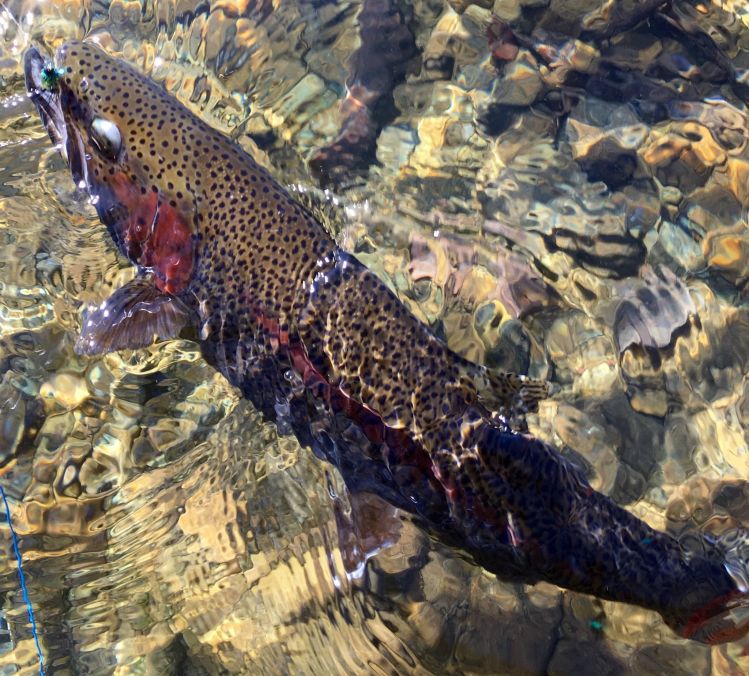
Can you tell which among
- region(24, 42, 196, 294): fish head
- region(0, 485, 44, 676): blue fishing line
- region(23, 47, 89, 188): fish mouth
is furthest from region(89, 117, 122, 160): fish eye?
region(0, 485, 44, 676): blue fishing line

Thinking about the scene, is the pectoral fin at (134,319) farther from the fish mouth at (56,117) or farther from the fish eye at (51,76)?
the fish eye at (51,76)

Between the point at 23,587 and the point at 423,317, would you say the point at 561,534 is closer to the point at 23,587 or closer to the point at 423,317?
the point at 423,317

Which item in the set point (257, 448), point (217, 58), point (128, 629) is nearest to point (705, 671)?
point (257, 448)

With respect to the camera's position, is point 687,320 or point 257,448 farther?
point 687,320

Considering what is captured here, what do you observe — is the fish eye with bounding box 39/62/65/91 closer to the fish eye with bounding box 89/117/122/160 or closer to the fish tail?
the fish eye with bounding box 89/117/122/160

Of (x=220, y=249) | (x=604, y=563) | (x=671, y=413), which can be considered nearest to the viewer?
(x=604, y=563)

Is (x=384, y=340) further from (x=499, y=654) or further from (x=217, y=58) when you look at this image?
(x=217, y=58)
